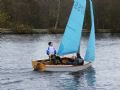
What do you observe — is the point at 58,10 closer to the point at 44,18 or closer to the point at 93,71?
the point at 44,18

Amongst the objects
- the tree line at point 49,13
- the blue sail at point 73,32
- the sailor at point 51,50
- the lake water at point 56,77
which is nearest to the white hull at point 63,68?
the lake water at point 56,77

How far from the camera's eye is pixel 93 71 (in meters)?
40.1

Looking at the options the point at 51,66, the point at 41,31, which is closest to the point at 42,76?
the point at 51,66

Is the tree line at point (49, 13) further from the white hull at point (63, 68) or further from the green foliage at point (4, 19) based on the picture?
the white hull at point (63, 68)

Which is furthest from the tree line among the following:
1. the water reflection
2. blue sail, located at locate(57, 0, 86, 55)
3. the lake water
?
the water reflection

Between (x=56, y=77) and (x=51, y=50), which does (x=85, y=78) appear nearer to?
(x=56, y=77)

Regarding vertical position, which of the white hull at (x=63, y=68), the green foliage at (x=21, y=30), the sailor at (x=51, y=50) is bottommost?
the green foliage at (x=21, y=30)

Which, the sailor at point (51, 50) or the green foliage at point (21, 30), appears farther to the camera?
the green foliage at point (21, 30)

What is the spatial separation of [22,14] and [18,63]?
6823 cm

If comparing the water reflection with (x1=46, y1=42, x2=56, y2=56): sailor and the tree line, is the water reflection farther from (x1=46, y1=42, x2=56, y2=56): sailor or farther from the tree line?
the tree line

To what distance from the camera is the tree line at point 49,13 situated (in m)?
110

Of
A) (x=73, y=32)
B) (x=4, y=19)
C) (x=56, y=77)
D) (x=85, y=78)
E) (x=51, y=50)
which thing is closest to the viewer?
(x=56, y=77)

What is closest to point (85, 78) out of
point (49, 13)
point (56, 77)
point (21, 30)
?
point (56, 77)

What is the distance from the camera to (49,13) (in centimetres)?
11500
